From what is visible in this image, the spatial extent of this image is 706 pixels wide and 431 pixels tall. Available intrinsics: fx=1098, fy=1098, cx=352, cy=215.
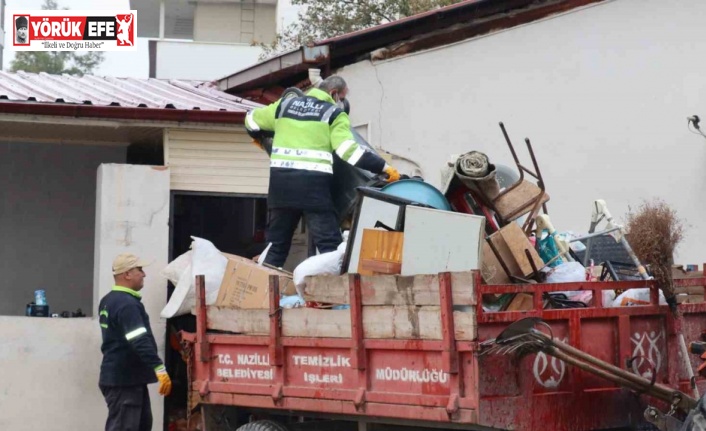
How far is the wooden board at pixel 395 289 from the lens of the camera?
221 inches

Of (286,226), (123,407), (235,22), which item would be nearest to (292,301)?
(286,226)

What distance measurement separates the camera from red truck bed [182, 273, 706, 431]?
221 inches

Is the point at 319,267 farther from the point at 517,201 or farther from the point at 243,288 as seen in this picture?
the point at 517,201

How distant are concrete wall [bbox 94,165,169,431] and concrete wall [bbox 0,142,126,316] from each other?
2.45 metres

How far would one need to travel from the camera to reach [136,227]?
9.69 meters

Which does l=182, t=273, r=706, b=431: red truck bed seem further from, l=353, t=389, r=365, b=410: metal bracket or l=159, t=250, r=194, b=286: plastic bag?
l=159, t=250, r=194, b=286: plastic bag

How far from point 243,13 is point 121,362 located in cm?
2318

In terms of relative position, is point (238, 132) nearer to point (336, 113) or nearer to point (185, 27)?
point (336, 113)

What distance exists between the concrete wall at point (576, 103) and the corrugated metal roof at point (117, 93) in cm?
244

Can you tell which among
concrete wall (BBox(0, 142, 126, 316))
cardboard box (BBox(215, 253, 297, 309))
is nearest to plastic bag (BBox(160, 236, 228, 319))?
cardboard box (BBox(215, 253, 297, 309))

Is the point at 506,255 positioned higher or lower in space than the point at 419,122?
lower

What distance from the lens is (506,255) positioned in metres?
6.61

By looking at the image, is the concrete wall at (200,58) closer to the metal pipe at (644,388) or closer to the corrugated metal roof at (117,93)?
Answer: the corrugated metal roof at (117,93)


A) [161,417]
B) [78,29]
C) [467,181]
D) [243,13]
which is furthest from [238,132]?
[243,13]
